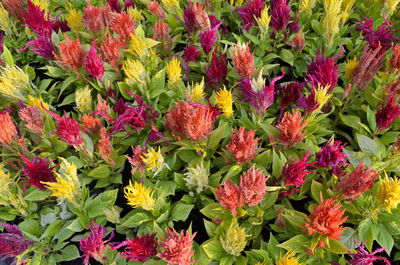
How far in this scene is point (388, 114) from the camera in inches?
67.4

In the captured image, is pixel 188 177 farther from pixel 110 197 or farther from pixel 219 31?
pixel 219 31

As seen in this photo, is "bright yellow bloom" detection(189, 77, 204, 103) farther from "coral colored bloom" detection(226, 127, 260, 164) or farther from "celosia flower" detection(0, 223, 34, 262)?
"celosia flower" detection(0, 223, 34, 262)

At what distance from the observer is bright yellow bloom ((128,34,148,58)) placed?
2000 millimetres

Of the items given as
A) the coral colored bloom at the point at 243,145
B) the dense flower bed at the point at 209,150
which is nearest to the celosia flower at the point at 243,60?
the dense flower bed at the point at 209,150

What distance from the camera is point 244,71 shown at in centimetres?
179

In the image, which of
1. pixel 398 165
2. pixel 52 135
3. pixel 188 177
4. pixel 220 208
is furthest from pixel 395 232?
pixel 52 135

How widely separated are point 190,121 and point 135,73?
0.63 m

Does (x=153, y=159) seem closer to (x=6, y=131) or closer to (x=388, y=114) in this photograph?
(x=6, y=131)

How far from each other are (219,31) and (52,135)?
1.46 m

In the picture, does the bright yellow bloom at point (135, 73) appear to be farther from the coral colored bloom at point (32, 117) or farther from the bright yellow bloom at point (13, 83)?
the bright yellow bloom at point (13, 83)

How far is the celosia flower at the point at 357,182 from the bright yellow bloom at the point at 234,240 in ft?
1.68

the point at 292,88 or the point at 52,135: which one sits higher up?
the point at 292,88

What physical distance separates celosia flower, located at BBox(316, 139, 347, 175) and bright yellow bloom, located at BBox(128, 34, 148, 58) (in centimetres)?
128

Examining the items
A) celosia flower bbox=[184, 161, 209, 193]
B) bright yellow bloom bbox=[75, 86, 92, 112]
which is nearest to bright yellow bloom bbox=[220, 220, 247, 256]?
celosia flower bbox=[184, 161, 209, 193]
